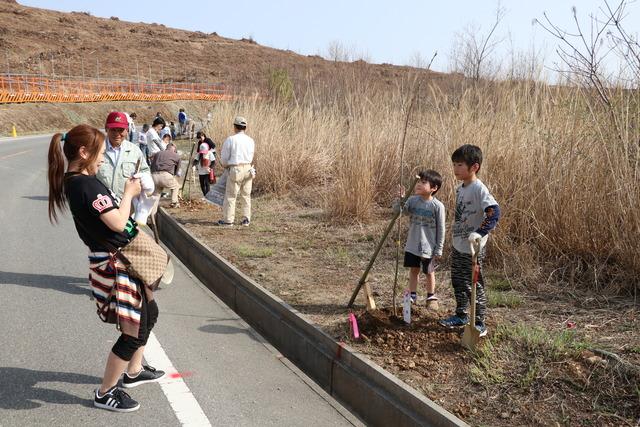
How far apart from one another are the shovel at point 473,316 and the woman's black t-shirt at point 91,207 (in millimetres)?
2285

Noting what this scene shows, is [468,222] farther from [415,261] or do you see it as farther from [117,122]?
[117,122]

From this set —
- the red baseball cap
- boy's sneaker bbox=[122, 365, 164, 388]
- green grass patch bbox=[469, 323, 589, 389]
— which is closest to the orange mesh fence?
the red baseball cap

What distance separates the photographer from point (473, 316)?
423 cm

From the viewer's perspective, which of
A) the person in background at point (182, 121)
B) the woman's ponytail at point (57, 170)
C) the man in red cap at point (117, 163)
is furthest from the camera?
the person in background at point (182, 121)

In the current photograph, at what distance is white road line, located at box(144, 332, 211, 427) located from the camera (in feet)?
12.8

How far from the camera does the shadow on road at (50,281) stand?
6870 millimetres

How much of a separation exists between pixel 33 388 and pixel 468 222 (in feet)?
10.9

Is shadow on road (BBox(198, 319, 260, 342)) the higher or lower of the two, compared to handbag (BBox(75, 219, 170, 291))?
lower

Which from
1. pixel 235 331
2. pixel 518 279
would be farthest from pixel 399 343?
pixel 518 279

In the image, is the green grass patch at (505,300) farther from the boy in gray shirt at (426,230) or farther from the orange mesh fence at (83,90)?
the orange mesh fence at (83,90)

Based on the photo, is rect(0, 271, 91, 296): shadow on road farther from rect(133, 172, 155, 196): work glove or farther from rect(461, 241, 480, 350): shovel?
rect(461, 241, 480, 350): shovel

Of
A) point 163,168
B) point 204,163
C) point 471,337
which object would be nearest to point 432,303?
point 471,337

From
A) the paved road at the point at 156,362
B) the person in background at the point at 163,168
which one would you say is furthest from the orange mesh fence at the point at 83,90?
the paved road at the point at 156,362

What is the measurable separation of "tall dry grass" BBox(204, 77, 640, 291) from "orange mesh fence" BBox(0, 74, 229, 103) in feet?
90.0
